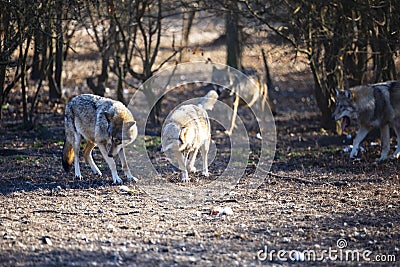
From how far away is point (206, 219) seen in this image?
8648 mm

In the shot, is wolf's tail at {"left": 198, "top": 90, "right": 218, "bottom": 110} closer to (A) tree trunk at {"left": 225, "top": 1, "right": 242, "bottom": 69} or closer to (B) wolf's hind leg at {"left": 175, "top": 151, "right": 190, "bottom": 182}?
(B) wolf's hind leg at {"left": 175, "top": 151, "right": 190, "bottom": 182}

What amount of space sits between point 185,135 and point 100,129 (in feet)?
4.64

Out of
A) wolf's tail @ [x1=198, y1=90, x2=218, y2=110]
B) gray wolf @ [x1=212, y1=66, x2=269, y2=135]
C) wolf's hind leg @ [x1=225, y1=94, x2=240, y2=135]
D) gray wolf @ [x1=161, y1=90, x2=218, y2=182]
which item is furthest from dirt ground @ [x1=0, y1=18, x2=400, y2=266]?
gray wolf @ [x1=212, y1=66, x2=269, y2=135]

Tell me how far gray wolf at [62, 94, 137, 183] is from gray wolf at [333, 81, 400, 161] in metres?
5.03

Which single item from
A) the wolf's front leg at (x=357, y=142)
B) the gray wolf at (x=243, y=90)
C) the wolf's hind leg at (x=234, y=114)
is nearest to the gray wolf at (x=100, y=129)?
the wolf's front leg at (x=357, y=142)

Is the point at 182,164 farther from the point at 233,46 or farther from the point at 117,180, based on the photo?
the point at 233,46

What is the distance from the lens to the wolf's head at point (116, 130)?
35.4ft

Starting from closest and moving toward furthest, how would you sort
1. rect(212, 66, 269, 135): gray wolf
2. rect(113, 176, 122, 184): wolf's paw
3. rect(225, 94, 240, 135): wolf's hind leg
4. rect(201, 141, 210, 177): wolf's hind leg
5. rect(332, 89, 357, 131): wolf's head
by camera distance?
rect(113, 176, 122, 184): wolf's paw, rect(201, 141, 210, 177): wolf's hind leg, rect(332, 89, 357, 131): wolf's head, rect(225, 94, 240, 135): wolf's hind leg, rect(212, 66, 269, 135): gray wolf

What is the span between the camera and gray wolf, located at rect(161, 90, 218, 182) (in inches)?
435

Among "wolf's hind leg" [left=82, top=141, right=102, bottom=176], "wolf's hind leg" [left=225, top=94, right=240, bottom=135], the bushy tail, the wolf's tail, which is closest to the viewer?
the bushy tail

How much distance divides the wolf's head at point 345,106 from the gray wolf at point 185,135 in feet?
11.7

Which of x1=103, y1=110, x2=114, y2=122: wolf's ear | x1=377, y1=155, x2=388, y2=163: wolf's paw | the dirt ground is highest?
x1=103, y1=110, x2=114, y2=122: wolf's ear

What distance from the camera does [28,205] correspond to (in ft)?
30.2

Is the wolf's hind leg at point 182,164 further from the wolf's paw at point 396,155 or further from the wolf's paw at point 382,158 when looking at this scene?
the wolf's paw at point 396,155
